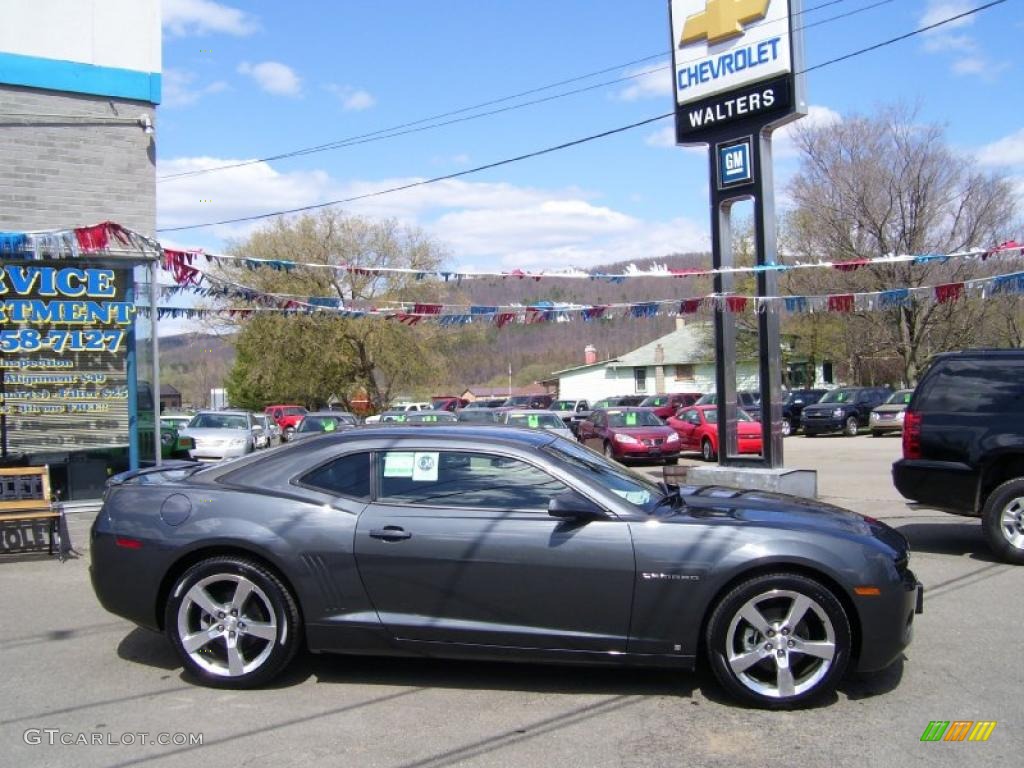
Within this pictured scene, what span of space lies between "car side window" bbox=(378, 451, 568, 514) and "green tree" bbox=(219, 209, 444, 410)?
1559 inches

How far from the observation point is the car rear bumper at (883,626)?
4691mm

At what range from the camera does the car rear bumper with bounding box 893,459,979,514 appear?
836 cm

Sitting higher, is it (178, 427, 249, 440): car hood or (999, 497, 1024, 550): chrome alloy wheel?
(178, 427, 249, 440): car hood

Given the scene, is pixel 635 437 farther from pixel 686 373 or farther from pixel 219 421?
pixel 686 373

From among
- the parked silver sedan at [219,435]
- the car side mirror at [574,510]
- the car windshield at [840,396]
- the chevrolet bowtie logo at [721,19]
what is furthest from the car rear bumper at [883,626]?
the car windshield at [840,396]

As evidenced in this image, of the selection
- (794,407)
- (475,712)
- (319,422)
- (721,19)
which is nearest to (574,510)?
(475,712)

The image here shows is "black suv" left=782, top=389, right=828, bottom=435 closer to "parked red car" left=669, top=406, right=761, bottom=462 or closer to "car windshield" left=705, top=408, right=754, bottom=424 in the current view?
"parked red car" left=669, top=406, right=761, bottom=462

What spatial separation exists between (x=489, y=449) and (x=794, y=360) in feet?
181

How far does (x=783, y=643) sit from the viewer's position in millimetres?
4688

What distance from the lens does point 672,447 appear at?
68.7 feet

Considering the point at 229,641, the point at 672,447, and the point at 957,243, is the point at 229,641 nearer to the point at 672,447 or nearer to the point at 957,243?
the point at 672,447

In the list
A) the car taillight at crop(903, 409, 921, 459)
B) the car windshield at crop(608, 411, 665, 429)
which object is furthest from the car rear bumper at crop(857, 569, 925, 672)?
the car windshield at crop(608, 411, 665, 429)

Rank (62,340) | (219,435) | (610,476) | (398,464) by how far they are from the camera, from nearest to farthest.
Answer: (398,464), (610,476), (62,340), (219,435)

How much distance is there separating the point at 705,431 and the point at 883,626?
18051 millimetres
